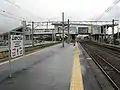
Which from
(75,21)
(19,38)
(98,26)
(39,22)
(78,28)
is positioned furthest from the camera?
(78,28)

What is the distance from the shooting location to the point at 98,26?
9056 cm

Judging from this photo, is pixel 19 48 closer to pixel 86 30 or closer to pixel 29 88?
pixel 29 88

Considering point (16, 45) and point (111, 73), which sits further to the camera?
point (111, 73)

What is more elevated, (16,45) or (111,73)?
(16,45)

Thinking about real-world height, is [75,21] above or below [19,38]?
above

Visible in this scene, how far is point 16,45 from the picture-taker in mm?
9102

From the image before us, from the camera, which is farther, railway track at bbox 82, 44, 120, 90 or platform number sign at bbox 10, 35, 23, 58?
railway track at bbox 82, 44, 120, 90

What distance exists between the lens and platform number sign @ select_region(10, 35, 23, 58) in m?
8.80

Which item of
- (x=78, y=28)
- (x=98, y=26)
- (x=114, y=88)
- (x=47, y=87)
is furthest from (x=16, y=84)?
(x=78, y=28)

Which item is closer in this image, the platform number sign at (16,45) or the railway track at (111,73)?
the platform number sign at (16,45)

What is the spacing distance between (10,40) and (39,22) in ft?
209

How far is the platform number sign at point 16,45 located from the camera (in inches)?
346

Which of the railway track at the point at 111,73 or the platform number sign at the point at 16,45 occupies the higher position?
the platform number sign at the point at 16,45

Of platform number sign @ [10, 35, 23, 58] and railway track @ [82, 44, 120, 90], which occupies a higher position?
platform number sign @ [10, 35, 23, 58]
